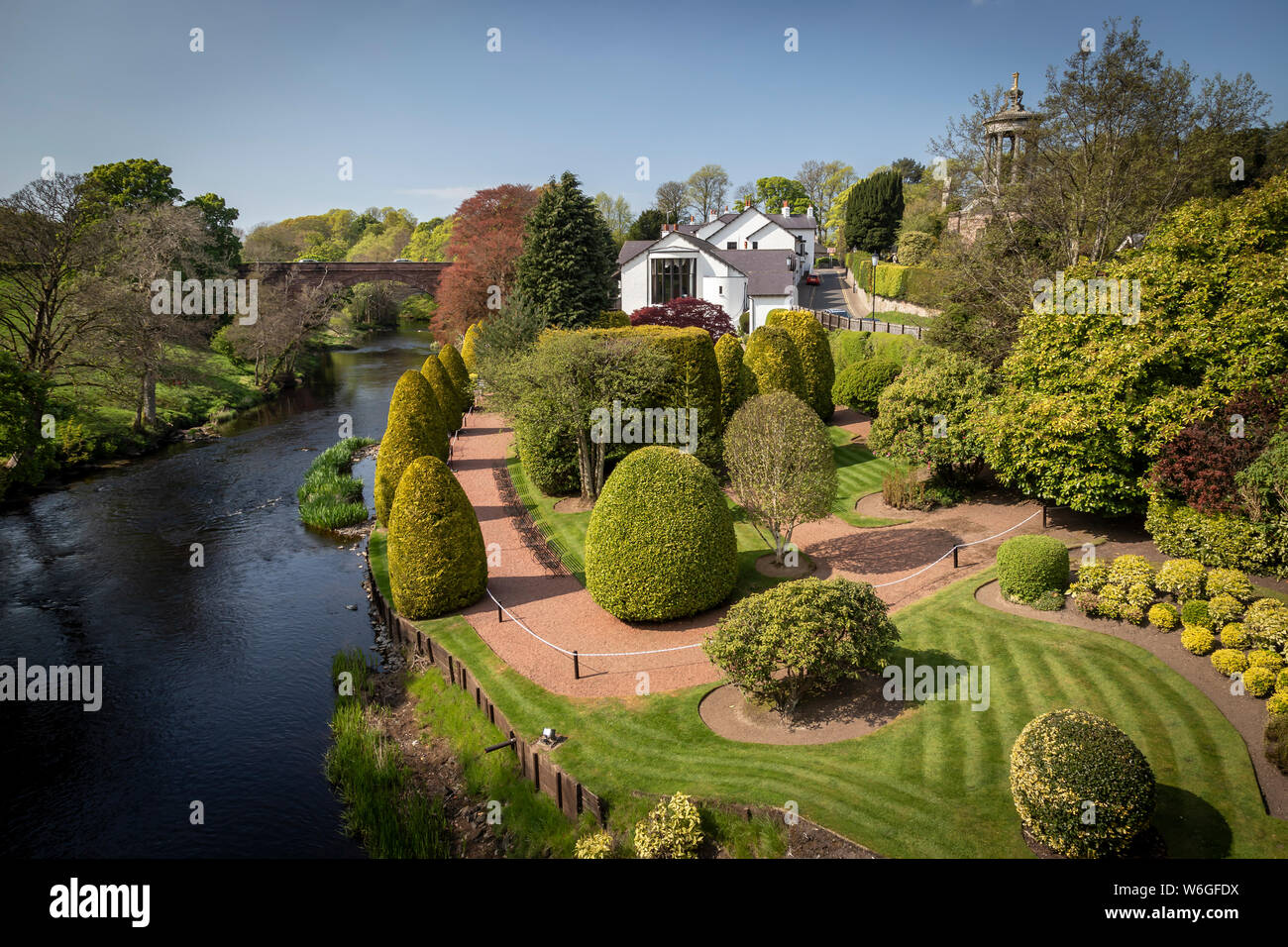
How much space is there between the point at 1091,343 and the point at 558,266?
31.4m

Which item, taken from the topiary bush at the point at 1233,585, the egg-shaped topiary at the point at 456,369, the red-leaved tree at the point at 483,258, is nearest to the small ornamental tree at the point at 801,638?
the topiary bush at the point at 1233,585

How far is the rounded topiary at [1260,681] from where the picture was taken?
50.8 feet

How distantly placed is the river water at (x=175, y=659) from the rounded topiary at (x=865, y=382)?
28.3 meters

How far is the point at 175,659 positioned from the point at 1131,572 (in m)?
28.0

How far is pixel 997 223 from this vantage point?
3647 centimetres

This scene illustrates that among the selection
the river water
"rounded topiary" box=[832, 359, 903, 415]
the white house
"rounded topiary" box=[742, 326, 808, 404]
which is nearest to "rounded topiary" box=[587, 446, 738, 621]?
the river water

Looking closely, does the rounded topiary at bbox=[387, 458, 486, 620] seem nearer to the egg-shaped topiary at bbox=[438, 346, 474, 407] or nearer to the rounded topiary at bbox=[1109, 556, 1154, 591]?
the rounded topiary at bbox=[1109, 556, 1154, 591]

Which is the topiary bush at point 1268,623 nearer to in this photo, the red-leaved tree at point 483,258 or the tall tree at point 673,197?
the red-leaved tree at point 483,258

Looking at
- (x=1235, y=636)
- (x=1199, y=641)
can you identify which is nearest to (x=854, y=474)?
(x=1199, y=641)

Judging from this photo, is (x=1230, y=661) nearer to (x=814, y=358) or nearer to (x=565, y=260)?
(x=814, y=358)

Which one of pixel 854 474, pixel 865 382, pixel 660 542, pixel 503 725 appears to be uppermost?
pixel 865 382

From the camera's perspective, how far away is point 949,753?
15430 millimetres

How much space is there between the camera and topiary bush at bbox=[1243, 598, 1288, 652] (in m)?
16.1

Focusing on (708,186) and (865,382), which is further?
(708,186)
